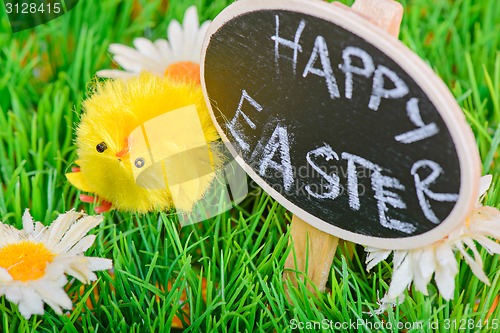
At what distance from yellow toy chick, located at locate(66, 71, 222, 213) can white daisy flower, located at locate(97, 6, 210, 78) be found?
0.55 ft

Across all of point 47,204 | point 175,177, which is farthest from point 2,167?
point 175,177

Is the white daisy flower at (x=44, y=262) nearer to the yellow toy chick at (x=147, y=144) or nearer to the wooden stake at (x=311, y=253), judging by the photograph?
the yellow toy chick at (x=147, y=144)

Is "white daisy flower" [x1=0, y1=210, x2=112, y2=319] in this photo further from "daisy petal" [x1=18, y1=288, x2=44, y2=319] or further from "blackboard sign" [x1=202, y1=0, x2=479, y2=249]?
"blackboard sign" [x1=202, y1=0, x2=479, y2=249]

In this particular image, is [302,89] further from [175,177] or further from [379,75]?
[175,177]

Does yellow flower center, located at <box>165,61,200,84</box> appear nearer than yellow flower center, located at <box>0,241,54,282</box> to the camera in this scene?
No

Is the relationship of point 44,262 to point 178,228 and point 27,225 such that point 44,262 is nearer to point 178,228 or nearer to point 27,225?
point 27,225

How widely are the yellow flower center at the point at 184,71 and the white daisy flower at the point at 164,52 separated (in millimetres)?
22

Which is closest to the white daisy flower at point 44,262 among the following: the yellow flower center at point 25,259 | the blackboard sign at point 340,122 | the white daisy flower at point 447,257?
the yellow flower center at point 25,259

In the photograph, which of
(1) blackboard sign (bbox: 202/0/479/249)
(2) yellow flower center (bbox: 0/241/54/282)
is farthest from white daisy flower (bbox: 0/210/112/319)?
(1) blackboard sign (bbox: 202/0/479/249)

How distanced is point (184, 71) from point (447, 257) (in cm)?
47

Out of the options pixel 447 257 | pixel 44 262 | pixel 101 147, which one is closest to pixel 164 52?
pixel 101 147

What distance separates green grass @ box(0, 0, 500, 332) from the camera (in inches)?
30.2

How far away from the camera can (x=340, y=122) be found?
675 millimetres

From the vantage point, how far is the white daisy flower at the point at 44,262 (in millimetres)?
686
